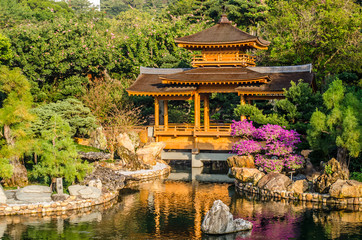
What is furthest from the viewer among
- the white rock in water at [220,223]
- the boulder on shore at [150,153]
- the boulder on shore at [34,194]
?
the boulder on shore at [150,153]

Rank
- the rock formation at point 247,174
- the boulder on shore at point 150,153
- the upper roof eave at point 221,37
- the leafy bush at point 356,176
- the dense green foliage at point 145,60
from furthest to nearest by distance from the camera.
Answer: the upper roof eave at point 221,37, the boulder on shore at point 150,153, the dense green foliage at point 145,60, the rock formation at point 247,174, the leafy bush at point 356,176

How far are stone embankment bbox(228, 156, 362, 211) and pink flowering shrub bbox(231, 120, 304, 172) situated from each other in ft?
2.57

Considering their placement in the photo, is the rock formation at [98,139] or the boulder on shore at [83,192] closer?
the boulder on shore at [83,192]

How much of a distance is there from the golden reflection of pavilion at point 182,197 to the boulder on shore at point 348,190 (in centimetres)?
500

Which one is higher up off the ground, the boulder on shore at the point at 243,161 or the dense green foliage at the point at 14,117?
the dense green foliage at the point at 14,117

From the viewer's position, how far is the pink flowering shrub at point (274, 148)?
1088 inches

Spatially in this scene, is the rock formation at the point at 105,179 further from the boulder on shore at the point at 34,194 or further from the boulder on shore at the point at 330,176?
the boulder on shore at the point at 330,176

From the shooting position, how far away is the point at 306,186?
83.0 feet

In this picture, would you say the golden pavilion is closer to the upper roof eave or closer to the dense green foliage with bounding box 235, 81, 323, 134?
the upper roof eave

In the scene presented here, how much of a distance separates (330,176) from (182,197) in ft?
24.1

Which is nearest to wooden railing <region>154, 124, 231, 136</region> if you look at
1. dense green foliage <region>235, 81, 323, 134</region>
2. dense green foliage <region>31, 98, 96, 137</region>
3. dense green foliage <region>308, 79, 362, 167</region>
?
dense green foliage <region>31, 98, 96, 137</region>

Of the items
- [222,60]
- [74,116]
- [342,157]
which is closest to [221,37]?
[222,60]

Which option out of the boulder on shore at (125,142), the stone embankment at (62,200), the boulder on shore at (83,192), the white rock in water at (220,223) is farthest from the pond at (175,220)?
the boulder on shore at (125,142)

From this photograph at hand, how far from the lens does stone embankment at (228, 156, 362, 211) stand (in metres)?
23.6
